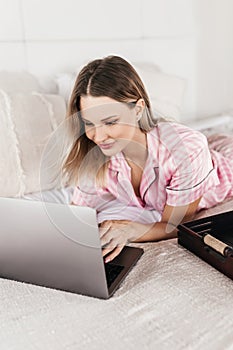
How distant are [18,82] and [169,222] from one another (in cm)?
75

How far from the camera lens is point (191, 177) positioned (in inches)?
45.1

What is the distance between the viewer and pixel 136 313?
779 mm

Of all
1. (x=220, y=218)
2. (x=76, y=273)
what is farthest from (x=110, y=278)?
(x=220, y=218)

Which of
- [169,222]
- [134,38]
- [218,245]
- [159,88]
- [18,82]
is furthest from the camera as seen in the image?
[134,38]

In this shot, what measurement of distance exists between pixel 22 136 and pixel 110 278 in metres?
0.64

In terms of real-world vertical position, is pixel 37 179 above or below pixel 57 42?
below

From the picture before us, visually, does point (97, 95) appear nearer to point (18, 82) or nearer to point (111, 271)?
point (111, 271)

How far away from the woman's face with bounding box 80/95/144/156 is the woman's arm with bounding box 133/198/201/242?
0.21 metres

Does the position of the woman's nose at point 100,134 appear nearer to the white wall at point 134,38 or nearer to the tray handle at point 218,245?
the tray handle at point 218,245

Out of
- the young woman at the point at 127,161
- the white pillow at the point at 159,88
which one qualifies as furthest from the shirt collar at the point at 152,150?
the white pillow at the point at 159,88

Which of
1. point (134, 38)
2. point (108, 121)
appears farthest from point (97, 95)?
point (134, 38)

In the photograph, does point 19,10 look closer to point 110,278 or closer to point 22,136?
point 22,136

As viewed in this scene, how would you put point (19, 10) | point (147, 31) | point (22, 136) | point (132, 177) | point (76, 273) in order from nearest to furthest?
point (76, 273), point (132, 177), point (22, 136), point (19, 10), point (147, 31)

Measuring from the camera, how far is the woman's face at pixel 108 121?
1053mm
